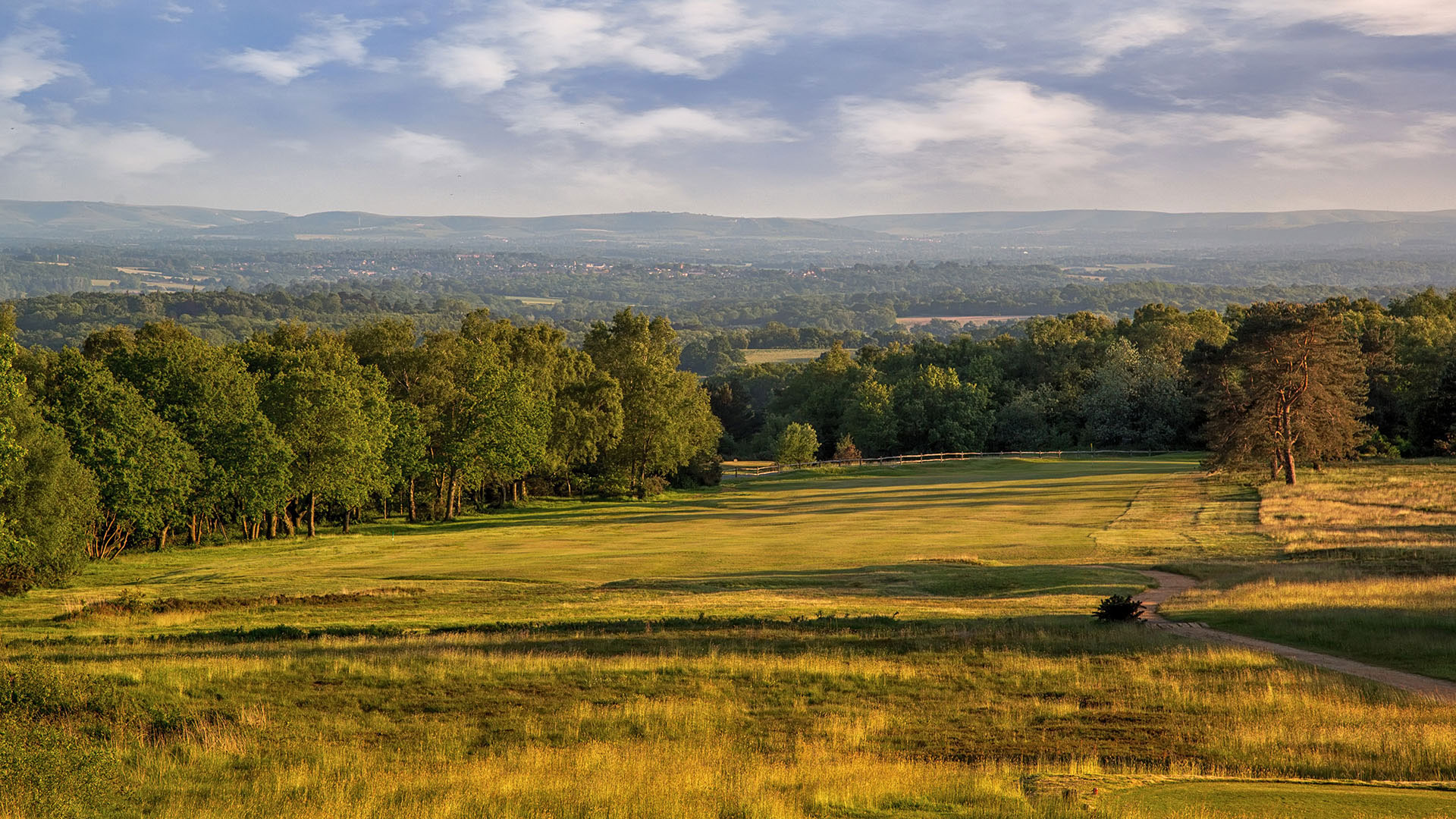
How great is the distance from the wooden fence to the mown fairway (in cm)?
5781

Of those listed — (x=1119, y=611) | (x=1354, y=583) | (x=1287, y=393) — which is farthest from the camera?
(x=1287, y=393)

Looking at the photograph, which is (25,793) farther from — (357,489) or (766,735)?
(357,489)

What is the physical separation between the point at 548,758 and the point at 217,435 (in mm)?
42903

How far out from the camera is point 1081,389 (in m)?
113

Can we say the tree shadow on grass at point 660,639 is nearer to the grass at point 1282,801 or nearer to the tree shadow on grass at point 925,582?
the tree shadow on grass at point 925,582

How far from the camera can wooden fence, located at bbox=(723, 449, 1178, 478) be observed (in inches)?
3802

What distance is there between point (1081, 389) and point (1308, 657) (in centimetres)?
9318

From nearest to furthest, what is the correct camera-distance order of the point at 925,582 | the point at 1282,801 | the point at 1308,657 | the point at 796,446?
the point at 1282,801
the point at 1308,657
the point at 925,582
the point at 796,446

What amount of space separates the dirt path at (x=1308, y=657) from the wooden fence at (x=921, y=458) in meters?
65.0

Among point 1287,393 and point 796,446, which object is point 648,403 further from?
point 1287,393

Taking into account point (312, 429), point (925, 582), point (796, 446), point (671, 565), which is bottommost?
point (796, 446)

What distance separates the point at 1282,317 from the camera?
59938 millimetres

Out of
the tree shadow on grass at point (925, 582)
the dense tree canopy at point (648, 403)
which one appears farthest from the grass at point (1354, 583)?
the dense tree canopy at point (648, 403)

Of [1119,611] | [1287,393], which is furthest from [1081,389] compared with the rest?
[1119,611]
